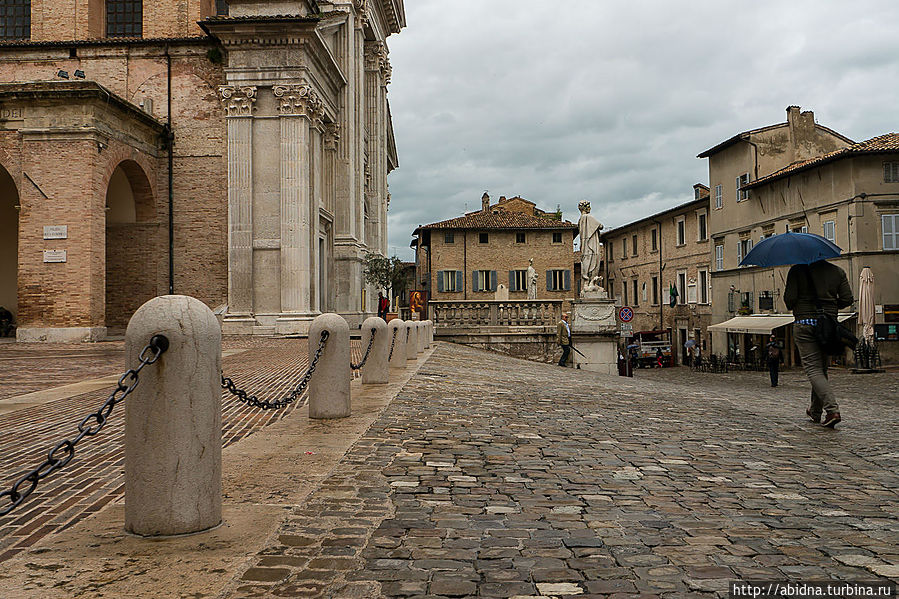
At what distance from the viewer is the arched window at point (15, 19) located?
28.0m

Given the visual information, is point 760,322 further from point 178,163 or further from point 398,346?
point 178,163

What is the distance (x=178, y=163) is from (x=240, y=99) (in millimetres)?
3911

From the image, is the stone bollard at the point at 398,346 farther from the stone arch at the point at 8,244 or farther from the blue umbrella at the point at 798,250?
the stone arch at the point at 8,244

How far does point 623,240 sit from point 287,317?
126ft

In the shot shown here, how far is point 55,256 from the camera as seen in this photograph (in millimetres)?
19562

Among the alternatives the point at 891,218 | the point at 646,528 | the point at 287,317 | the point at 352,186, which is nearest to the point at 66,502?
the point at 646,528

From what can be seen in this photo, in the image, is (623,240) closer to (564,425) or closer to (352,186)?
(352,186)

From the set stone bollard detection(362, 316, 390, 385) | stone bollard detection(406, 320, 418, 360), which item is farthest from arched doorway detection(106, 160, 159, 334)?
stone bollard detection(362, 316, 390, 385)

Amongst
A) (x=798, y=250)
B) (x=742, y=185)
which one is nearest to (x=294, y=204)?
(x=798, y=250)

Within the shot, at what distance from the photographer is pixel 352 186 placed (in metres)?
29.6

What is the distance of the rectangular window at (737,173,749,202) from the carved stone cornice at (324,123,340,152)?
2214cm

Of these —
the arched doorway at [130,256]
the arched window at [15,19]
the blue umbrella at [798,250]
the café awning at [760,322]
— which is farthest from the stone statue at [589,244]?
the arched window at [15,19]

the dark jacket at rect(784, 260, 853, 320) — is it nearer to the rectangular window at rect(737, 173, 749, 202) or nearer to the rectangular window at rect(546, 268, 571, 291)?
the rectangular window at rect(737, 173, 749, 202)

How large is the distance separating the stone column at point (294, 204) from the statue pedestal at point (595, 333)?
358 inches
